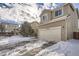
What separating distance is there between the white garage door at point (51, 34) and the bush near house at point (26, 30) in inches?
4.7

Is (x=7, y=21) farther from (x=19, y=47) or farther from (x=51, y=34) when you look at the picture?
(x=51, y=34)

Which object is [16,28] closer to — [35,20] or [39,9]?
[35,20]

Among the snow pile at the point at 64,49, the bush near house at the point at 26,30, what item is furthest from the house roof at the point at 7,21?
the snow pile at the point at 64,49

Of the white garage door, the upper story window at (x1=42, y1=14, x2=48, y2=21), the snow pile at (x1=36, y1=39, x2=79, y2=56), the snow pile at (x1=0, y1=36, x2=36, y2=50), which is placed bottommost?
the snow pile at (x1=36, y1=39, x2=79, y2=56)

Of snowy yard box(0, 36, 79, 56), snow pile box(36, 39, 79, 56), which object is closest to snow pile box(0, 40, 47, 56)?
snowy yard box(0, 36, 79, 56)

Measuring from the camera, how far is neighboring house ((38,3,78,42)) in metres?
1.79

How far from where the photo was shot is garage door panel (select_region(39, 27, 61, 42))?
1.80 metres

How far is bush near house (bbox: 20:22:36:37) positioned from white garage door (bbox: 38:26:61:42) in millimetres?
118

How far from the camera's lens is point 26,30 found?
1815 mm

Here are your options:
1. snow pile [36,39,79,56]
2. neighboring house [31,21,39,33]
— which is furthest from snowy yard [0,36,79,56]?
neighboring house [31,21,39,33]

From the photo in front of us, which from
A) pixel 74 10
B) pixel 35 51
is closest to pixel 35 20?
pixel 35 51

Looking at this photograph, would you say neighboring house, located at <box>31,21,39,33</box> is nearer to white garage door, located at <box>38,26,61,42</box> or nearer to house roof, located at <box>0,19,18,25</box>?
white garage door, located at <box>38,26,61,42</box>

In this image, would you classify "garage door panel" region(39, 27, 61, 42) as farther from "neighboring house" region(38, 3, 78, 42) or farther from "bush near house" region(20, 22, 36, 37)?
"bush near house" region(20, 22, 36, 37)

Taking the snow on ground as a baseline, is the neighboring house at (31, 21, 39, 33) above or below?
above
